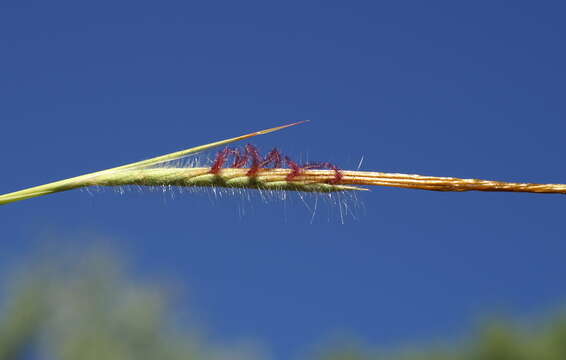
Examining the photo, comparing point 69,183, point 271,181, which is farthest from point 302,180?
point 69,183

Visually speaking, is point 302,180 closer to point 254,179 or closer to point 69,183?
point 254,179

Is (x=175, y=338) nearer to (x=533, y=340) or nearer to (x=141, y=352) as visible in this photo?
(x=141, y=352)

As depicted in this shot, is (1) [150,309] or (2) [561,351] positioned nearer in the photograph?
(1) [150,309]

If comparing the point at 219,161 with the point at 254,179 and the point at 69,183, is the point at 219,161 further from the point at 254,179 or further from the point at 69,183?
the point at 69,183

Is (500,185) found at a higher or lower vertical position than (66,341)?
lower

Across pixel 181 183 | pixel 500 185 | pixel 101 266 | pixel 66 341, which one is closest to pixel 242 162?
pixel 181 183

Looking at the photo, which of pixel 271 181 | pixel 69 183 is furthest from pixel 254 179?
pixel 69 183

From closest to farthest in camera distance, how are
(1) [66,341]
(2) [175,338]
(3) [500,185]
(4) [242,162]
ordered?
(3) [500,185]
(4) [242,162]
(1) [66,341]
(2) [175,338]

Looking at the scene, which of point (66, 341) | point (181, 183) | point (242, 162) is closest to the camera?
point (181, 183)
